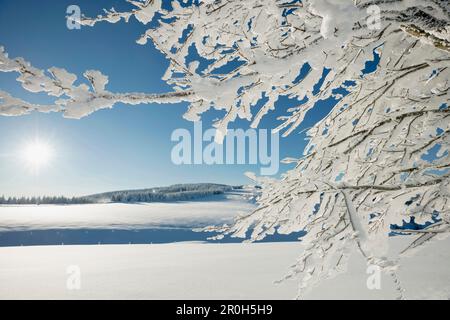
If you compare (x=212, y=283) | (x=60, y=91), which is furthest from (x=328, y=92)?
(x=212, y=283)

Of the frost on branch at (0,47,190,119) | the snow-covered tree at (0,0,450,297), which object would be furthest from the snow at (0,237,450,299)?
the frost on branch at (0,47,190,119)

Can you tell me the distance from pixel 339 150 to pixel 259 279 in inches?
211

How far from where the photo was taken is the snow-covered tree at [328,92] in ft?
3.26

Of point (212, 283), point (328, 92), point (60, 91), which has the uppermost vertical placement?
point (328, 92)

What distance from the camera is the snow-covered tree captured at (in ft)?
3.26

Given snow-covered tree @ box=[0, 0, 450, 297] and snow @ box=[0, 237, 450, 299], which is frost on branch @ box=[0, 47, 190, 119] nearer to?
snow-covered tree @ box=[0, 0, 450, 297]

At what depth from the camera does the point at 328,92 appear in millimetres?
2240

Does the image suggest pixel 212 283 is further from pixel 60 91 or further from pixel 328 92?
pixel 60 91

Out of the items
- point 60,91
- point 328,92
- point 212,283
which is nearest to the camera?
point 60,91

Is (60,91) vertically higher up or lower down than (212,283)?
higher up

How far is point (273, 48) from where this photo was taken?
57.6 inches

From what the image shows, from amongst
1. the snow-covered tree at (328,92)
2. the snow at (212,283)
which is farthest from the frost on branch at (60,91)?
the snow at (212,283)

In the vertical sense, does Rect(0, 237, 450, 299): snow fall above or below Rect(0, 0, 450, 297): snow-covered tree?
below
